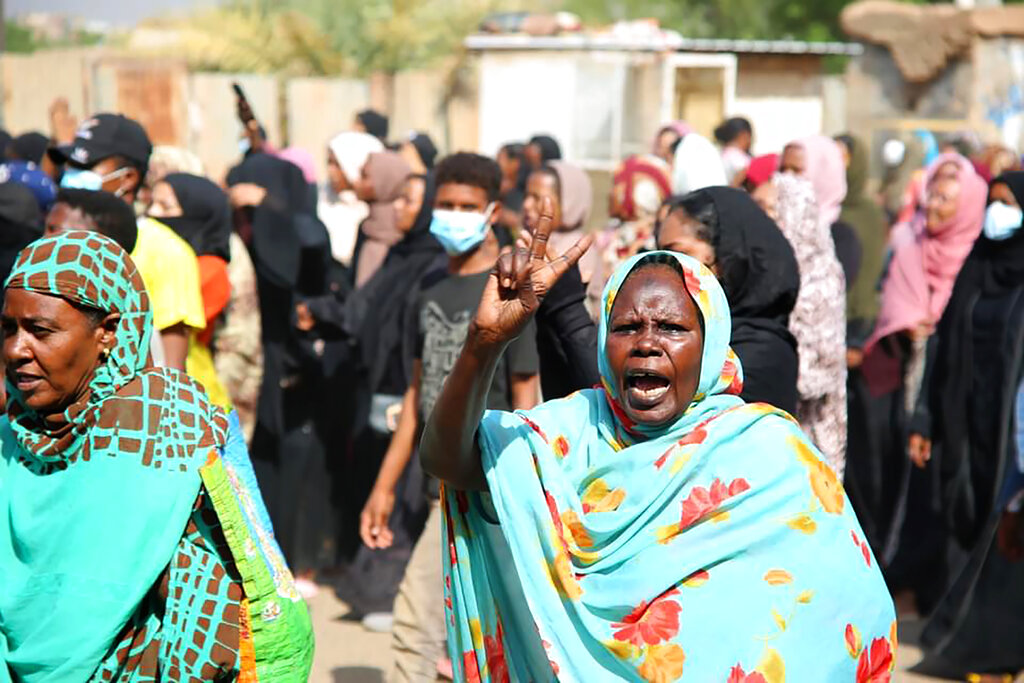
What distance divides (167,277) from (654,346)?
221 cm

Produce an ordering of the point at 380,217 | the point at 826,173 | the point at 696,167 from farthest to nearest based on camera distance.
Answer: the point at 826,173 → the point at 380,217 → the point at 696,167

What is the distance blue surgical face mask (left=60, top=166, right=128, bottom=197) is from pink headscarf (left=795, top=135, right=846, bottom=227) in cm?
448

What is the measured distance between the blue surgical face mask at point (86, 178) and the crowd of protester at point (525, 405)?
1 centimetres

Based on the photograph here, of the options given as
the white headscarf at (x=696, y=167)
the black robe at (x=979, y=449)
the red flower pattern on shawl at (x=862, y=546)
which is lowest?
the black robe at (x=979, y=449)

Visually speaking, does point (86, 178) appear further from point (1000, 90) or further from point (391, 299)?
point (1000, 90)

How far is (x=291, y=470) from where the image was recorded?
7344 mm

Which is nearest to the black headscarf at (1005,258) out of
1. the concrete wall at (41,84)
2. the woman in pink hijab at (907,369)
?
the woman in pink hijab at (907,369)

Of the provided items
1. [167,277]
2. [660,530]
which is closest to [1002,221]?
[167,277]

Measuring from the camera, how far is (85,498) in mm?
2916

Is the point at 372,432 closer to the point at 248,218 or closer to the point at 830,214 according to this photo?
the point at 248,218

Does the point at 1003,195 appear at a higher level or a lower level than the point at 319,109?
higher

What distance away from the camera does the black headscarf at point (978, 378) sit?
6242 mm

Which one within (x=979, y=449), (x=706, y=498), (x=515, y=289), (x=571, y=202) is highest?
(x=515, y=289)

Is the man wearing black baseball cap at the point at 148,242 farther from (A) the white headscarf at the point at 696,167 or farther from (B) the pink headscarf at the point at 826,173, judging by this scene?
(B) the pink headscarf at the point at 826,173
